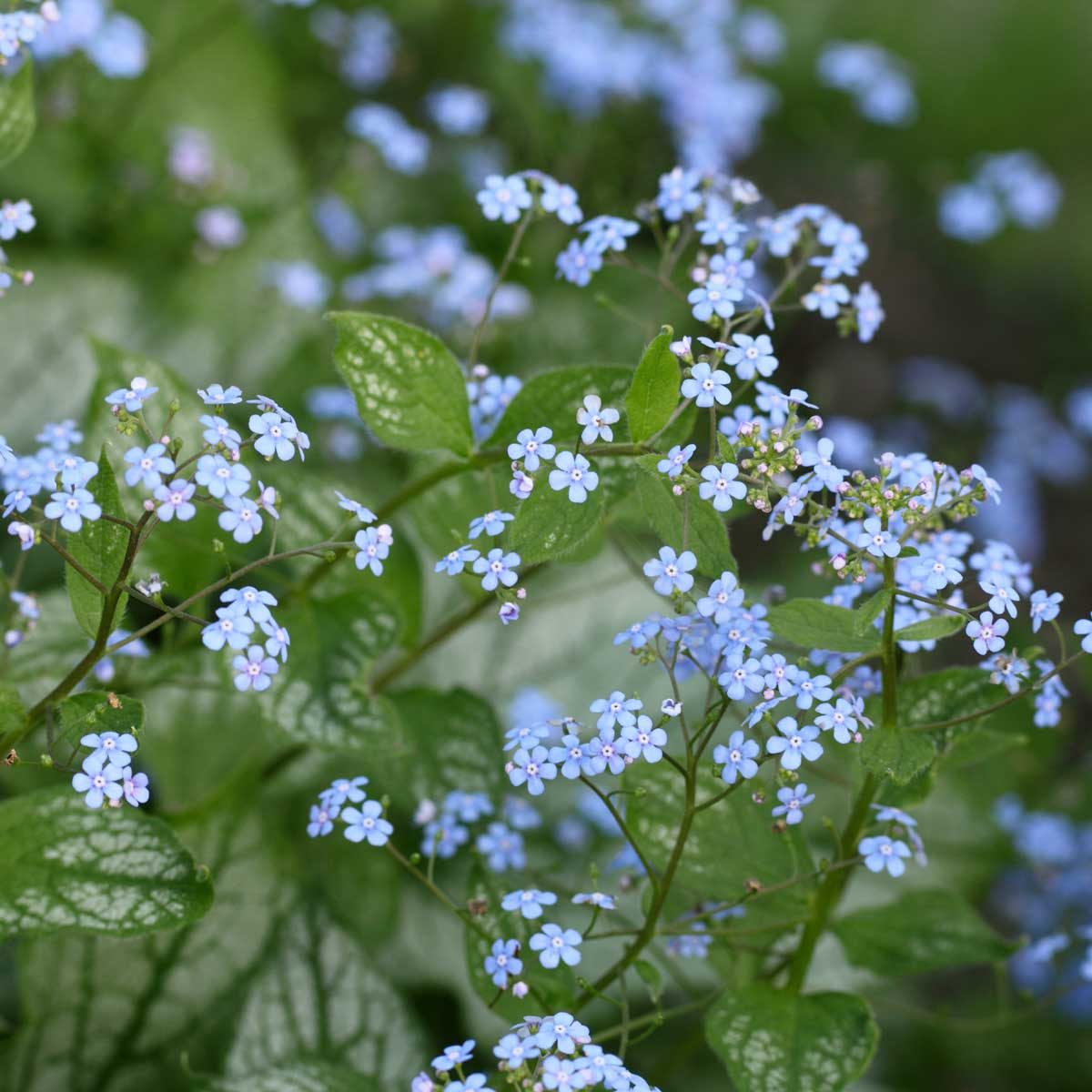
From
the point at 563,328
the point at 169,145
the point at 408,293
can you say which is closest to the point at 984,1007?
the point at 563,328

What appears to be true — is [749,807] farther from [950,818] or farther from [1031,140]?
[1031,140]

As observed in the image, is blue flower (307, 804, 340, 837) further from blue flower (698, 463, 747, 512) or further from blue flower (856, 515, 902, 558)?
blue flower (856, 515, 902, 558)

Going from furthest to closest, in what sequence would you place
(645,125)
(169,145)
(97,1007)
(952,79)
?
(952,79) < (645,125) < (169,145) < (97,1007)

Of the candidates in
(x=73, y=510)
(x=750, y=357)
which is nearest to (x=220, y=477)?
(x=73, y=510)

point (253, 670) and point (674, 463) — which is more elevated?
point (674, 463)

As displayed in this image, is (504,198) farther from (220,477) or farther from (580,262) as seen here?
(220,477)
